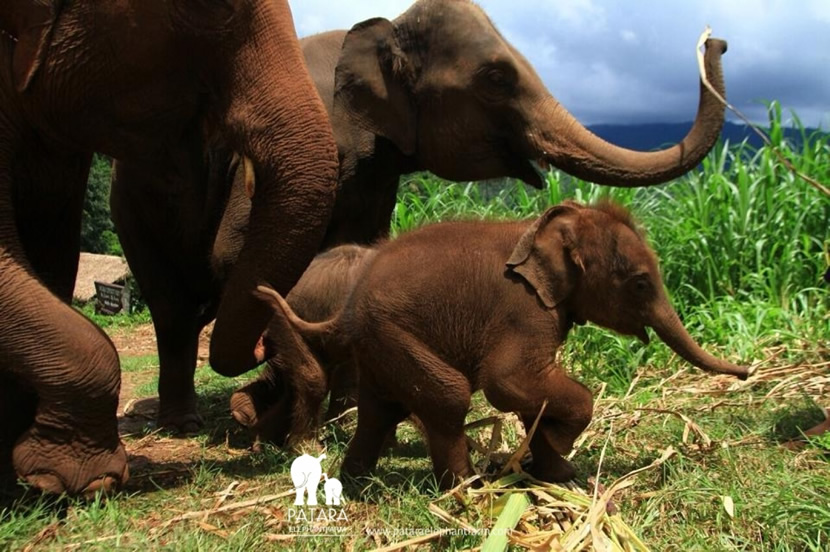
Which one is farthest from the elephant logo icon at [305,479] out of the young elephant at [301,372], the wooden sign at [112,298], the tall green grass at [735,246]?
the wooden sign at [112,298]

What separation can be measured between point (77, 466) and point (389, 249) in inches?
48.2

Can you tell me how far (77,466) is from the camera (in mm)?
2574

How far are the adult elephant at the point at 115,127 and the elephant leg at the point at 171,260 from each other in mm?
1168

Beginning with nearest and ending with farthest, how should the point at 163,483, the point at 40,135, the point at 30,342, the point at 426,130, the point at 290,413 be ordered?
the point at 30,342
the point at 40,135
the point at 163,483
the point at 290,413
the point at 426,130

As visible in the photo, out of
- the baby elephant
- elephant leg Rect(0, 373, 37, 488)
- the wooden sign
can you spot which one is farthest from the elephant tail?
the wooden sign

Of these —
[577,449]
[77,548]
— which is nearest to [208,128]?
[77,548]

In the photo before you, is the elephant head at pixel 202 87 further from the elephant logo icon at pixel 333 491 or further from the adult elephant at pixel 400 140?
the adult elephant at pixel 400 140

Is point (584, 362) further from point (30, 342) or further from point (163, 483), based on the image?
point (30, 342)

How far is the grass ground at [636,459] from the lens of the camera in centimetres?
241

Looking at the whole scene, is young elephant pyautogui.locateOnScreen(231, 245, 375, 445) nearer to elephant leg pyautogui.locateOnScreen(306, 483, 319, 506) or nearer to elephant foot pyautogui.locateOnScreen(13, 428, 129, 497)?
elephant leg pyautogui.locateOnScreen(306, 483, 319, 506)

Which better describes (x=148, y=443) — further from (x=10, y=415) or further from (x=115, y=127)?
(x=115, y=127)

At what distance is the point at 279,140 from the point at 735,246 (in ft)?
14.2

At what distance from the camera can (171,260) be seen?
4242mm

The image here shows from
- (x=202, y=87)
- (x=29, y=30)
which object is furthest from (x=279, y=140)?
(x=29, y=30)
